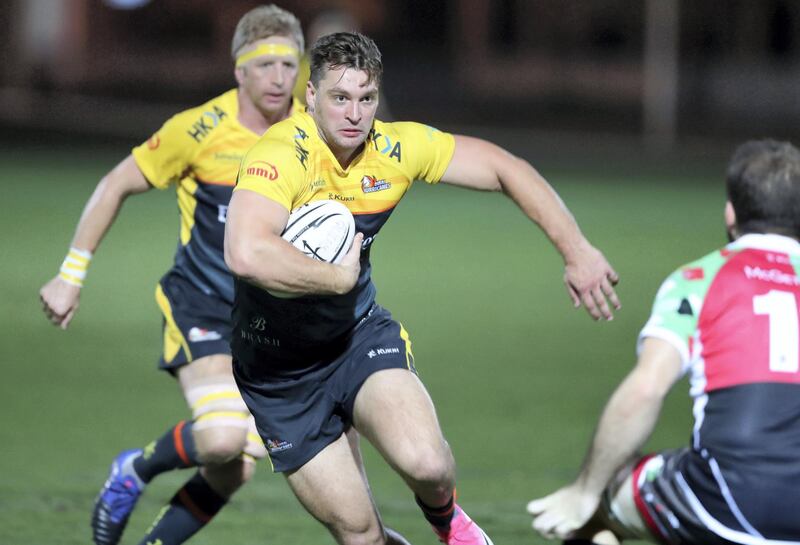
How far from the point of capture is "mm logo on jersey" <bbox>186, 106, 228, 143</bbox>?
5.87 m

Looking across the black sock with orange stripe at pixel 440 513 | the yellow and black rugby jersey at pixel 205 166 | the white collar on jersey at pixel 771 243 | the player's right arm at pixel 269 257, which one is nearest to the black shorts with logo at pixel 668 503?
the white collar on jersey at pixel 771 243

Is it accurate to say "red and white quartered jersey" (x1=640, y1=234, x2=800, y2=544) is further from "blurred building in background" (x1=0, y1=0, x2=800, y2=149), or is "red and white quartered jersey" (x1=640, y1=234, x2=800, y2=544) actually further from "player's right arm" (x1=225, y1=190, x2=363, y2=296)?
"blurred building in background" (x1=0, y1=0, x2=800, y2=149)

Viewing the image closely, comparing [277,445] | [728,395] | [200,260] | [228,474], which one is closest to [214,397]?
[228,474]

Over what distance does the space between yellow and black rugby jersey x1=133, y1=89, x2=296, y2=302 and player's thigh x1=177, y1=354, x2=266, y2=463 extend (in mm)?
333

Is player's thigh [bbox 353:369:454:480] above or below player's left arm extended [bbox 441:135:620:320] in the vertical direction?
below

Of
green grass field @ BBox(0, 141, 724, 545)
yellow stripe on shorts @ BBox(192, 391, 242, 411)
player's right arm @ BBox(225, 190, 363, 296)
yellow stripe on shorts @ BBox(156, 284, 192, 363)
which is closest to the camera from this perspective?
player's right arm @ BBox(225, 190, 363, 296)

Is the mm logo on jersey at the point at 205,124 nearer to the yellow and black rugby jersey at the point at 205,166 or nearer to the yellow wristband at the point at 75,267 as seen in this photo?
the yellow and black rugby jersey at the point at 205,166

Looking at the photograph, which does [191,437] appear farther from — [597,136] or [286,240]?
[597,136]

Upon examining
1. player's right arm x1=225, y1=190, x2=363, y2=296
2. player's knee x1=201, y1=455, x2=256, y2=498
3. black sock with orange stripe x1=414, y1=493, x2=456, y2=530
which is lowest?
player's knee x1=201, y1=455, x2=256, y2=498

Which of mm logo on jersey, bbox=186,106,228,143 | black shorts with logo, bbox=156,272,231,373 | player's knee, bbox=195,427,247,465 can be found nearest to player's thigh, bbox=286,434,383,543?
player's knee, bbox=195,427,247,465

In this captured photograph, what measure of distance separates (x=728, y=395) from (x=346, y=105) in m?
1.64

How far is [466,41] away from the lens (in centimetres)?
3036

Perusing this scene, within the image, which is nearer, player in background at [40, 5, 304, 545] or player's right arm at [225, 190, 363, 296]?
player's right arm at [225, 190, 363, 296]

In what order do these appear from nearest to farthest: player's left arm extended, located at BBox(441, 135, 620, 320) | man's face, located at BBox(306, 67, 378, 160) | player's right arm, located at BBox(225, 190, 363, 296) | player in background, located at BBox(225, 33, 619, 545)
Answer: player's right arm, located at BBox(225, 190, 363, 296) < player in background, located at BBox(225, 33, 619, 545) < man's face, located at BBox(306, 67, 378, 160) < player's left arm extended, located at BBox(441, 135, 620, 320)
